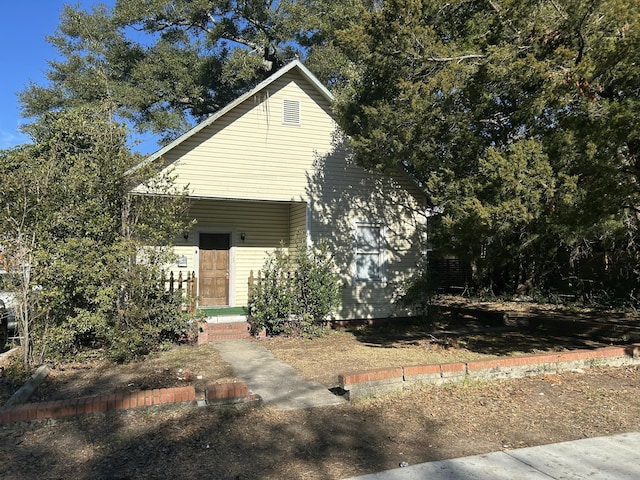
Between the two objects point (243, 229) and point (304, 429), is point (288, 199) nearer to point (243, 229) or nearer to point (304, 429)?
point (243, 229)

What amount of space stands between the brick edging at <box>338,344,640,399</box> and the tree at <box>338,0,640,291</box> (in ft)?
6.52

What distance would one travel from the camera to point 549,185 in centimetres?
696

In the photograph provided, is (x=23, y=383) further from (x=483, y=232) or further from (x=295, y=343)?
(x=483, y=232)

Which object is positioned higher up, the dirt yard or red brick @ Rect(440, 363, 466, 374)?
red brick @ Rect(440, 363, 466, 374)

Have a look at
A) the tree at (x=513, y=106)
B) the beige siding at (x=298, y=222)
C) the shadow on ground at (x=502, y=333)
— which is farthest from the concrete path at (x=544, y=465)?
the beige siding at (x=298, y=222)

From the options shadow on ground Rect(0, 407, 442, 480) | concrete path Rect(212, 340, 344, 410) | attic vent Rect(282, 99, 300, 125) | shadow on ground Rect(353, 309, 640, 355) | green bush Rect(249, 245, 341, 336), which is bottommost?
shadow on ground Rect(0, 407, 442, 480)

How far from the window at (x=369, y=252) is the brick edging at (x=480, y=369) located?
6.25m

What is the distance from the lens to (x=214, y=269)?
1326cm

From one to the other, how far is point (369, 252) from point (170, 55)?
16.0 metres

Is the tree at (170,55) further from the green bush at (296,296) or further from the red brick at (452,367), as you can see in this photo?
the red brick at (452,367)

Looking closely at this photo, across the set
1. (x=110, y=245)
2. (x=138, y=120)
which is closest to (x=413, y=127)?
(x=110, y=245)

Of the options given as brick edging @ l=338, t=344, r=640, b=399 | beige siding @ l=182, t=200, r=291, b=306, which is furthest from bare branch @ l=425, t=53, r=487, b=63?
beige siding @ l=182, t=200, r=291, b=306

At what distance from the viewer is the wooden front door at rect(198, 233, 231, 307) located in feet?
43.1

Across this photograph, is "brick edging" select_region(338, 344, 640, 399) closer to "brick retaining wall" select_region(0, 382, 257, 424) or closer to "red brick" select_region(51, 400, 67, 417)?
"brick retaining wall" select_region(0, 382, 257, 424)
